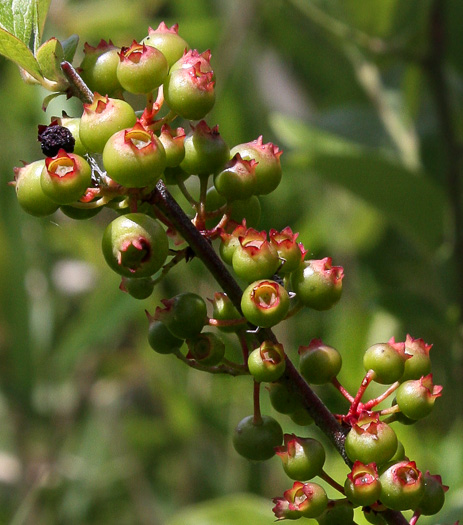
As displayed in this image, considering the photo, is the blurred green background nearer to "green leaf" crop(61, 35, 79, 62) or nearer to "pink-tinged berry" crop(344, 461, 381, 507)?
"green leaf" crop(61, 35, 79, 62)

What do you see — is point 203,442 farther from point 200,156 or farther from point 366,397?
point 200,156

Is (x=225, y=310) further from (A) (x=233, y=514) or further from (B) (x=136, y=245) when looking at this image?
(A) (x=233, y=514)

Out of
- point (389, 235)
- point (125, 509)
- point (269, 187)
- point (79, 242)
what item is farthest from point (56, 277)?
point (269, 187)

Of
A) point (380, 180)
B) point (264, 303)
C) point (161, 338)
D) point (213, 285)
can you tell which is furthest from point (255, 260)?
point (213, 285)

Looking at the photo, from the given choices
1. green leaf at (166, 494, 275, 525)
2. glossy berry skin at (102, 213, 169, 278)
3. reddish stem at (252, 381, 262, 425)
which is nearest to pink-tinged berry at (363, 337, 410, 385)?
reddish stem at (252, 381, 262, 425)

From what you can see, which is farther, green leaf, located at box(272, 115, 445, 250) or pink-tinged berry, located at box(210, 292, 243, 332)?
green leaf, located at box(272, 115, 445, 250)
